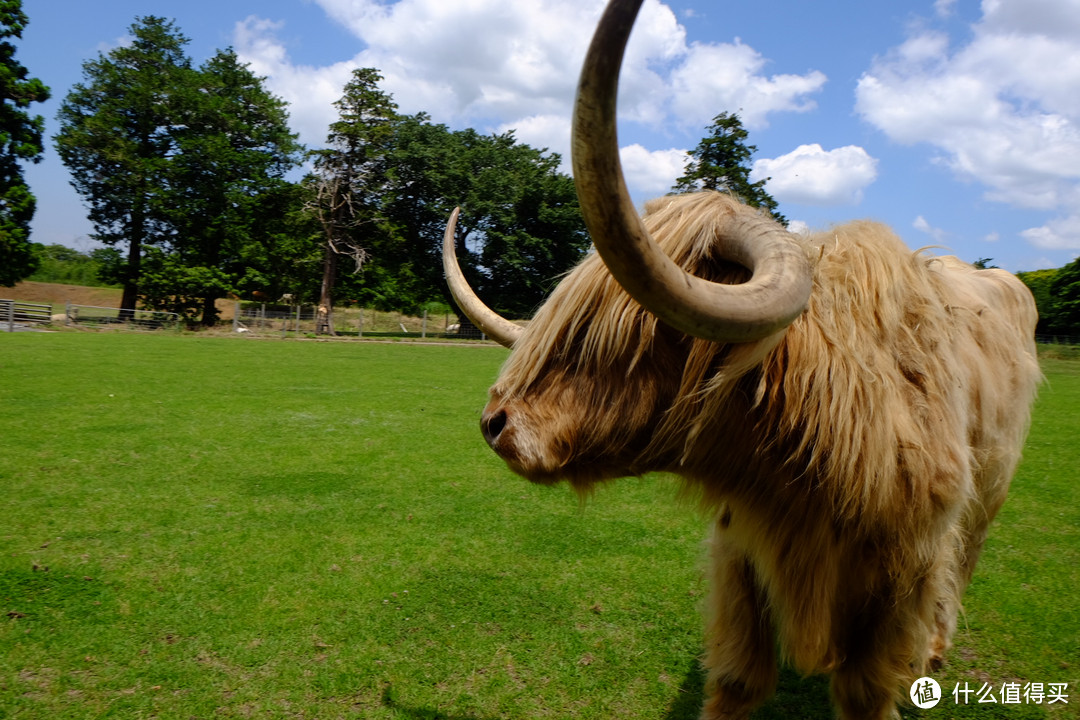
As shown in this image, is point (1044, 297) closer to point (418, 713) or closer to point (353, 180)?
point (353, 180)

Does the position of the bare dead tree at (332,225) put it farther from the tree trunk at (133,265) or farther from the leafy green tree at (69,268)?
the leafy green tree at (69,268)

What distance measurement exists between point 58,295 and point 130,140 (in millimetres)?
21522

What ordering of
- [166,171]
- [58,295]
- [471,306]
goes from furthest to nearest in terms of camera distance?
[58,295], [166,171], [471,306]

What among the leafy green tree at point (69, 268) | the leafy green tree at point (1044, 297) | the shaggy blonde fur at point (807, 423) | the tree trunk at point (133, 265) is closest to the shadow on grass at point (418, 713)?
the shaggy blonde fur at point (807, 423)

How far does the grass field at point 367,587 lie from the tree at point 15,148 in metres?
29.9

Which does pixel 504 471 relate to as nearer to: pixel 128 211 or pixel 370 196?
pixel 370 196

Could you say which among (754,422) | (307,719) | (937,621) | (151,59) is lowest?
(307,719)

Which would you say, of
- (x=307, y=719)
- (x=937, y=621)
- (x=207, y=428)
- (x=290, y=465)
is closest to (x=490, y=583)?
(x=307, y=719)

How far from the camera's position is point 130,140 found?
41.0 metres

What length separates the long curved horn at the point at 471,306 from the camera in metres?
2.46

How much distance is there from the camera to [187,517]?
5477 mm

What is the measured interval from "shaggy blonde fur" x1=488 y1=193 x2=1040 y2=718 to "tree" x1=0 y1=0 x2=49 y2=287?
127 ft

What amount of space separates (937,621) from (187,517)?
5.38m

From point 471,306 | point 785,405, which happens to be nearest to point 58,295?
point 471,306
